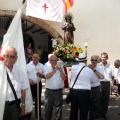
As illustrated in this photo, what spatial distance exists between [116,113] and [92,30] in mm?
5481

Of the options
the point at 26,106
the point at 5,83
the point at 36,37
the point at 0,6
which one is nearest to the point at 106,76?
the point at 26,106

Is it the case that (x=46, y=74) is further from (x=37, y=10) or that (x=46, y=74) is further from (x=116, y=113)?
(x=37, y=10)

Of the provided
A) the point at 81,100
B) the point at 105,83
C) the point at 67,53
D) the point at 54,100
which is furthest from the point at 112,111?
the point at 81,100

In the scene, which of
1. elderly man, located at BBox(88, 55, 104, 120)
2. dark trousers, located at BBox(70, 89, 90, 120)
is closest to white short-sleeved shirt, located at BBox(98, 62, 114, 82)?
elderly man, located at BBox(88, 55, 104, 120)

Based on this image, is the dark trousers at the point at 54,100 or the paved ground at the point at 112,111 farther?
the paved ground at the point at 112,111

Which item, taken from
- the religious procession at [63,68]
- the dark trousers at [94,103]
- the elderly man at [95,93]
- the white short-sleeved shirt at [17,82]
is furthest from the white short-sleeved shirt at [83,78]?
the white short-sleeved shirt at [17,82]

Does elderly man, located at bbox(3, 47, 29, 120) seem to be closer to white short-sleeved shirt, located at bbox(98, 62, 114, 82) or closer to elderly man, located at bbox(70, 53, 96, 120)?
elderly man, located at bbox(70, 53, 96, 120)

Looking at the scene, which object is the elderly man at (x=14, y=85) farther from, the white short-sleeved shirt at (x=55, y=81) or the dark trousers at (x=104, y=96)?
the dark trousers at (x=104, y=96)

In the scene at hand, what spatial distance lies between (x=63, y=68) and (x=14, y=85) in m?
2.89

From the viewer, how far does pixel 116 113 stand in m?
7.76

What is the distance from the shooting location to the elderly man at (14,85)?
3916 millimetres

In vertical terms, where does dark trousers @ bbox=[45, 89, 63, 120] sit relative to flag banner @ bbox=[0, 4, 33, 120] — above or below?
below

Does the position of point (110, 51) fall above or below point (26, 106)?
above

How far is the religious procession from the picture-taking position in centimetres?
405
